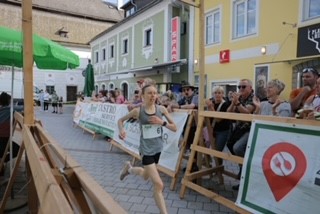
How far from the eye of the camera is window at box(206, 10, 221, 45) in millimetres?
13350

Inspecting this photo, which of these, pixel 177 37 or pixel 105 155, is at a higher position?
pixel 177 37

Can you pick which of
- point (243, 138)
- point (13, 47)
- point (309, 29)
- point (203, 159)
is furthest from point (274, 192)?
point (309, 29)

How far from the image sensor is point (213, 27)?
13.6 metres

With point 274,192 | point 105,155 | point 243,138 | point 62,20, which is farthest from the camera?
point 62,20

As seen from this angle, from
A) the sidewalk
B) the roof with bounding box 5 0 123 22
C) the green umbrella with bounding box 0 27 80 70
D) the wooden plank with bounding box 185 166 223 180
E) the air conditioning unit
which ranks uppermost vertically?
the roof with bounding box 5 0 123 22

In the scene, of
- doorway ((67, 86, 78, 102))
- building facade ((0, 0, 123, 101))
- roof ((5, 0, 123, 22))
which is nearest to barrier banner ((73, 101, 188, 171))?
building facade ((0, 0, 123, 101))

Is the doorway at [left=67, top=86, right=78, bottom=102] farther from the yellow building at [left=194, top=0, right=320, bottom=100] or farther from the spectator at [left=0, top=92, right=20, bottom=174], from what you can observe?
the spectator at [left=0, top=92, right=20, bottom=174]

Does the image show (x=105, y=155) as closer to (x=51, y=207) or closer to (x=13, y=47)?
(x=13, y=47)

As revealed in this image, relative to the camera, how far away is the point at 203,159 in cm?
550

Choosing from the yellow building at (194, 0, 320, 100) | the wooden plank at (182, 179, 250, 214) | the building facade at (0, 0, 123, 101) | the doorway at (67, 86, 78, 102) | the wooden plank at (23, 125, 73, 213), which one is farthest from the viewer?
the doorway at (67, 86, 78, 102)

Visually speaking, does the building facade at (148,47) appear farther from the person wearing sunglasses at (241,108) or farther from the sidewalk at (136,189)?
the person wearing sunglasses at (241,108)

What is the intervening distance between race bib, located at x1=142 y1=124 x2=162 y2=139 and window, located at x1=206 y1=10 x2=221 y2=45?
10115 millimetres

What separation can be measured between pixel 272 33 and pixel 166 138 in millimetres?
7086

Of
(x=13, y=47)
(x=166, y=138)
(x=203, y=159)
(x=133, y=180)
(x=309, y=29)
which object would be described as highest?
(x=309, y=29)
